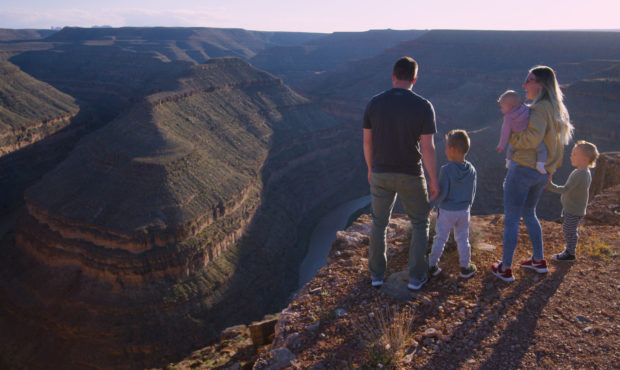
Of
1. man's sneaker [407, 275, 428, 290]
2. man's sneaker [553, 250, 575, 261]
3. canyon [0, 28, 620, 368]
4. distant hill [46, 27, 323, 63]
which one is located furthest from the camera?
distant hill [46, 27, 323, 63]

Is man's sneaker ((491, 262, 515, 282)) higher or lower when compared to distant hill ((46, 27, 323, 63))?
lower

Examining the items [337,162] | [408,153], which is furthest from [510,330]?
[337,162]

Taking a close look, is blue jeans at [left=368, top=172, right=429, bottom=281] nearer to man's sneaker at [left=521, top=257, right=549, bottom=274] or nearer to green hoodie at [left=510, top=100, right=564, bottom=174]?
green hoodie at [left=510, top=100, right=564, bottom=174]

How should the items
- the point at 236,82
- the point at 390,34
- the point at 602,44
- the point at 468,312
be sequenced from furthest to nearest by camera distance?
1. the point at 390,34
2. the point at 602,44
3. the point at 236,82
4. the point at 468,312

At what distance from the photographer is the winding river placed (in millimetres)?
35781

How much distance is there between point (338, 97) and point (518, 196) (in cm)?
7400

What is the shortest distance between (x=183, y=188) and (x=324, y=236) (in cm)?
1531

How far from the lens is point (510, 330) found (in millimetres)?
6062

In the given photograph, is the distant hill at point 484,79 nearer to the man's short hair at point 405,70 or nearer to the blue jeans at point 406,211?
the blue jeans at point 406,211

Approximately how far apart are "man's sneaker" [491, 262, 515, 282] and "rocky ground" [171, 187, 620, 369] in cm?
11

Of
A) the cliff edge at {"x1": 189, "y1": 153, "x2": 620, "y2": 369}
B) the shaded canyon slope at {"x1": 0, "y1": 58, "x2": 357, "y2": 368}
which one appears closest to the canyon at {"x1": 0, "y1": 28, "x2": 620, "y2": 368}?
the shaded canyon slope at {"x1": 0, "y1": 58, "x2": 357, "y2": 368}

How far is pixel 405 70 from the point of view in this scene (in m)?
6.54

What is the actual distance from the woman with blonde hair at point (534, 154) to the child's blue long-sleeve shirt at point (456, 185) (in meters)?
0.74

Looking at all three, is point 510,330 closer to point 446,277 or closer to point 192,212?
point 446,277
